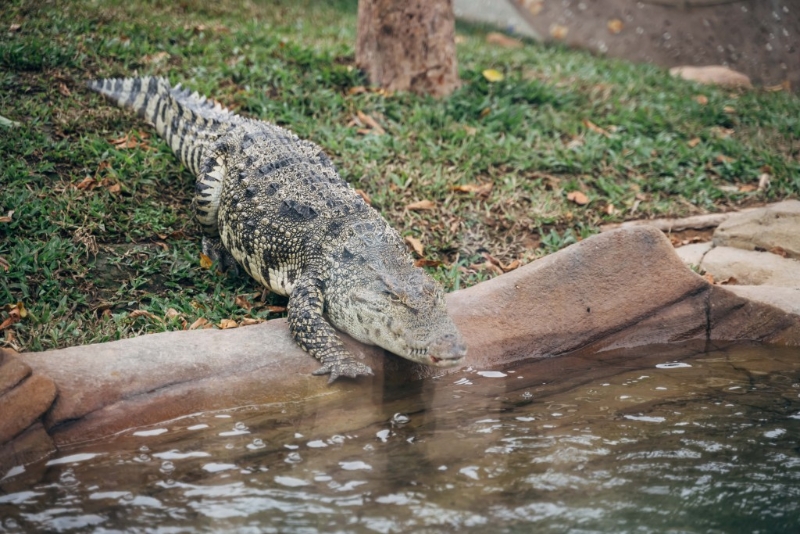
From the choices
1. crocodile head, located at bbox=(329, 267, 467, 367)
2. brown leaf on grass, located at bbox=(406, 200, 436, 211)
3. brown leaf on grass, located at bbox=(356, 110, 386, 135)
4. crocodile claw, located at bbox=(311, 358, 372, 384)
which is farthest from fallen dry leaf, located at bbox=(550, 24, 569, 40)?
crocodile claw, located at bbox=(311, 358, 372, 384)

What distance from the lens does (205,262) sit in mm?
5344

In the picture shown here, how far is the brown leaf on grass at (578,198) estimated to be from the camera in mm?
6562

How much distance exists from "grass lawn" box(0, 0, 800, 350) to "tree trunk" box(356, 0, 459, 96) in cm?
19

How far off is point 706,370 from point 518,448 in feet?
5.06

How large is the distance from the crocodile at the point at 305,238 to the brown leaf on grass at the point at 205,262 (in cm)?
4

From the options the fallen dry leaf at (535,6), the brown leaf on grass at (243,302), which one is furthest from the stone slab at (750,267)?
the fallen dry leaf at (535,6)

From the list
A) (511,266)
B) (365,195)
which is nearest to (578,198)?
(511,266)

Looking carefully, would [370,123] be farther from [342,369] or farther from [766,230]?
[342,369]

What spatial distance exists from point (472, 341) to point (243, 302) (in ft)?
5.23

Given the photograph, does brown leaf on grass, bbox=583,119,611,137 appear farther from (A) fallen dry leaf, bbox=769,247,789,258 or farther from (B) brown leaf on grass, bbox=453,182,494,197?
(A) fallen dry leaf, bbox=769,247,789,258

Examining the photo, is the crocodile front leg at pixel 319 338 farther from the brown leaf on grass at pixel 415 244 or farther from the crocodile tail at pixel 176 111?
the crocodile tail at pixel 176 111

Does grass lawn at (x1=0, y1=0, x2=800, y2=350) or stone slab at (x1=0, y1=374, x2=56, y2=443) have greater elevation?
grass lawn at (x1=0, y1=0, x2=800, y2=350)

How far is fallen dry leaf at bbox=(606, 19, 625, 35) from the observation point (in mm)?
12141

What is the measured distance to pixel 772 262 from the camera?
18.3 feet
